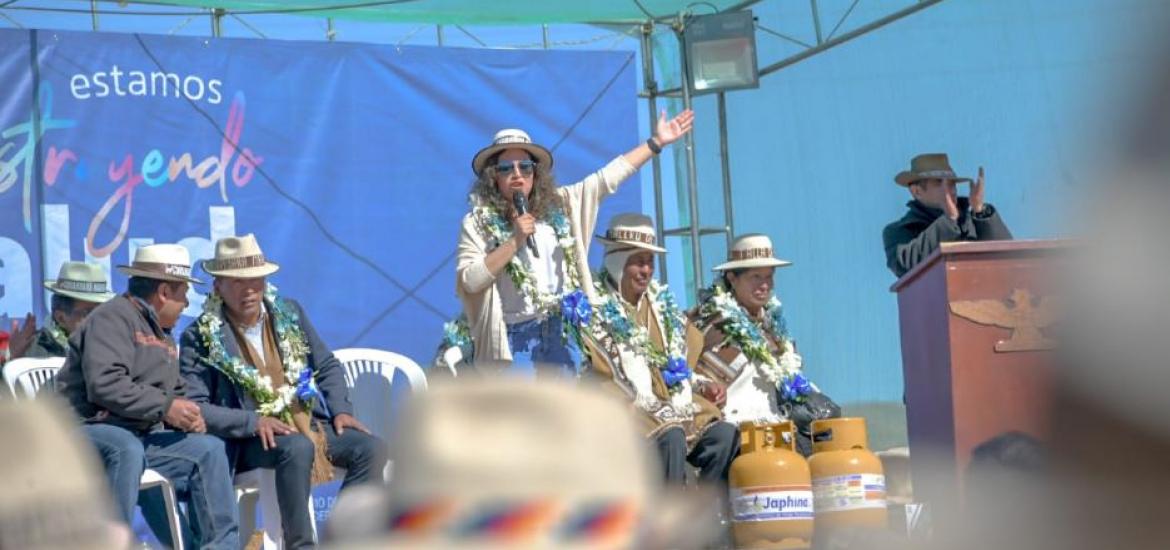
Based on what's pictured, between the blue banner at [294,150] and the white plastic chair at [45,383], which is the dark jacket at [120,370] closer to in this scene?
the white plastic chair at [45,383]

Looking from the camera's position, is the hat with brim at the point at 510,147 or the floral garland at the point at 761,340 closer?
the hat with brim at the point at 510,147

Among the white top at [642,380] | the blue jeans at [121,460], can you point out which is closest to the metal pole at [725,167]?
the white top at [642,380]

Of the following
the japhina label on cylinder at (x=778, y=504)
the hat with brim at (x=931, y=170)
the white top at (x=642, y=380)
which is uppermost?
the hat with brim at (x=931, y=170)

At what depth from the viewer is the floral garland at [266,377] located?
6328 millimetres

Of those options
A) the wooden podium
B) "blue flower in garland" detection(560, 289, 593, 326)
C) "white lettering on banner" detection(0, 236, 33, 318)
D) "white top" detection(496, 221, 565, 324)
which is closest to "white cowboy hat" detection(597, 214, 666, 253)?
"white top" detection(496, 221, 565, 324)

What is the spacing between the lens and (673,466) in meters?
6.09

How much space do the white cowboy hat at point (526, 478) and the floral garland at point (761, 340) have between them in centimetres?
587

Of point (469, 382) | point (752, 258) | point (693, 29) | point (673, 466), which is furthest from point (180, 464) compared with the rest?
point (469, 382)

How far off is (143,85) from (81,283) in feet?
3.38

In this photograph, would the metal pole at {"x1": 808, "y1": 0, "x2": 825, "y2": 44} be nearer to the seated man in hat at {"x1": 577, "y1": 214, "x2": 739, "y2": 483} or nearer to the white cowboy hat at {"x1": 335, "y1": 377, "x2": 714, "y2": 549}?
the seated man in hat at {"x1": 577, "y1": 214, "x2": 739, "y2": 483}

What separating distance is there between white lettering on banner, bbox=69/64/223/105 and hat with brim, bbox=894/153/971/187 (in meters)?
3.15

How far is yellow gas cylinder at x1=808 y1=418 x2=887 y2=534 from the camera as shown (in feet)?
18.7

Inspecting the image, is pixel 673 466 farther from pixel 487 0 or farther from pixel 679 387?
pixel 487 0

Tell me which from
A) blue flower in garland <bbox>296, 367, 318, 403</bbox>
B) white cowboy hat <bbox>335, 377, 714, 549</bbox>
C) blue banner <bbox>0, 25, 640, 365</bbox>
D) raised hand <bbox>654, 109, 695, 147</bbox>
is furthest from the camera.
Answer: blue banner <bbox>0, 25, 640, 365</bbox>
